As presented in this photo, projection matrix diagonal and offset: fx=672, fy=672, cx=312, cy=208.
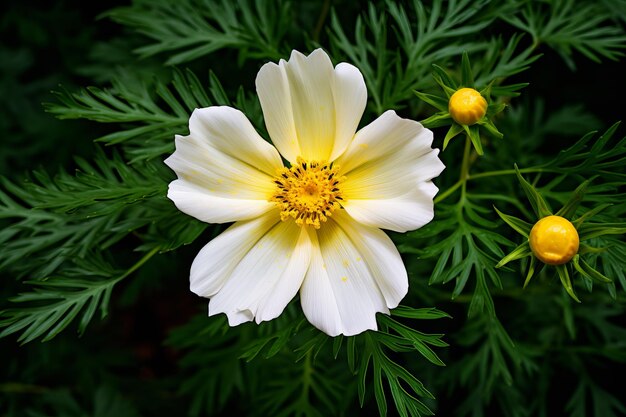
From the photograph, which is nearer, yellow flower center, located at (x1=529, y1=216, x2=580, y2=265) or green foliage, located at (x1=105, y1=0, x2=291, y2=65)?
yellow flower center, located at (x1=529, y1=216, x2=580, y2=265)

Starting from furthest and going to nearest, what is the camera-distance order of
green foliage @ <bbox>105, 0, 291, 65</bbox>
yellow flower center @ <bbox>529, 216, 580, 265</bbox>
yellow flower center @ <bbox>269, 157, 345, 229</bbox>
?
1. green foliage @ <bbox>105, 0, 291, 65</bbox>
2. yellow flower center @ <bbox>269, 157, 345, 229</bbox>
3. yellow flower center @ <bbox>529, 216, 580, 265</bbox>

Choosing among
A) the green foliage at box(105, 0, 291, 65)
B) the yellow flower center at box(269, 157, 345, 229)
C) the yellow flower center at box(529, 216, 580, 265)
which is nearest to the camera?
the yellow flower center at box(529, 216, 580, 265)

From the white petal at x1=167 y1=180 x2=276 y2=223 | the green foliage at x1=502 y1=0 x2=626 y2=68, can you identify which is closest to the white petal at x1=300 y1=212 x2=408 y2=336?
Answer: the white petal at x1=167 y1=180 x2=276 y2=223

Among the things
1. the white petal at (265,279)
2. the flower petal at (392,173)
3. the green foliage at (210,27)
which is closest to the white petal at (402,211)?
the flower petal at (392,173)

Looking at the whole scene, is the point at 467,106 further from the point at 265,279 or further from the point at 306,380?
the point at 306,380

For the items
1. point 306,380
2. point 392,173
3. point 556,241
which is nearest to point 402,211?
point 392,173

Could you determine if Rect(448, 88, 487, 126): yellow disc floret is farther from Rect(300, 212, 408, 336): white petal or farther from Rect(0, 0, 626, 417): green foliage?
Rect(300, 212, 408, 336): white petal

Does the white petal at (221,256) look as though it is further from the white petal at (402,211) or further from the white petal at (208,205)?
the white petal at (402,211)

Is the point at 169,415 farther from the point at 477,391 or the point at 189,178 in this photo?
the point at 189,178
